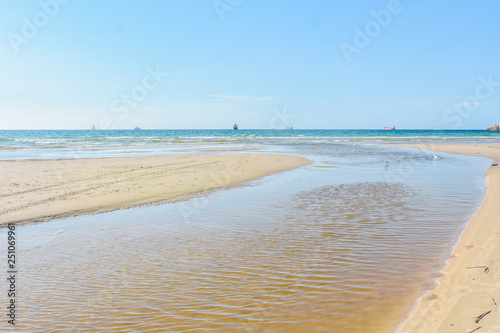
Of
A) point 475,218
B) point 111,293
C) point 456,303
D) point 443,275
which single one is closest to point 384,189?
point 475,218

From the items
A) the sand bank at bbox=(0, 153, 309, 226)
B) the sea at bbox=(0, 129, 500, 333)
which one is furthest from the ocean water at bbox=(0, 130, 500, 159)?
the sea at bbox=(0, 129, 500, 333)

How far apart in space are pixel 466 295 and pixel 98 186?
13084 millimetres

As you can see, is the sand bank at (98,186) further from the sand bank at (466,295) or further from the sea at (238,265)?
A: the sand bank at (466,295)

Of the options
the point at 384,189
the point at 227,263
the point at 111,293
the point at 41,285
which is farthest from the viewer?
the point at 384,189

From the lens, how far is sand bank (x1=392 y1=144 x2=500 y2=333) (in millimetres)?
3682

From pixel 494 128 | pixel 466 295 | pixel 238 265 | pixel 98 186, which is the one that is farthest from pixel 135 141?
pixel 494 128

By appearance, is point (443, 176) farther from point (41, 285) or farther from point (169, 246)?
point (41, 285)

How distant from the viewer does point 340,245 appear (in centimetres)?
696

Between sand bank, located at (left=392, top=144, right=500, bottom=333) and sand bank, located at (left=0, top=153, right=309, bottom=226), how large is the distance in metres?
8.74

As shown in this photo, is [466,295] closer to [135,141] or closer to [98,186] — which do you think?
[98,186]

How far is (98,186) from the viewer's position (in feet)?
46.8

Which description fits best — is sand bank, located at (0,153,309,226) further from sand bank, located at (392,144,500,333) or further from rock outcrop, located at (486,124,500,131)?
rock outcrop, located at (486,124,500,131)

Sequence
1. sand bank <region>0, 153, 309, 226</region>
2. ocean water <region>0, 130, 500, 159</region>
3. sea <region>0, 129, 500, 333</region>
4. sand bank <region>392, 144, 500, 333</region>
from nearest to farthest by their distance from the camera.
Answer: sand bank <region>392, 144, 500, 333</region>
sea <region>0, 129, 500, 333</region>
sand bank <region>0, 153, 309, 226</region>
ocean water <region>0, 130, 500, 159</region>

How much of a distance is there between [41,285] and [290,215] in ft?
19.1
